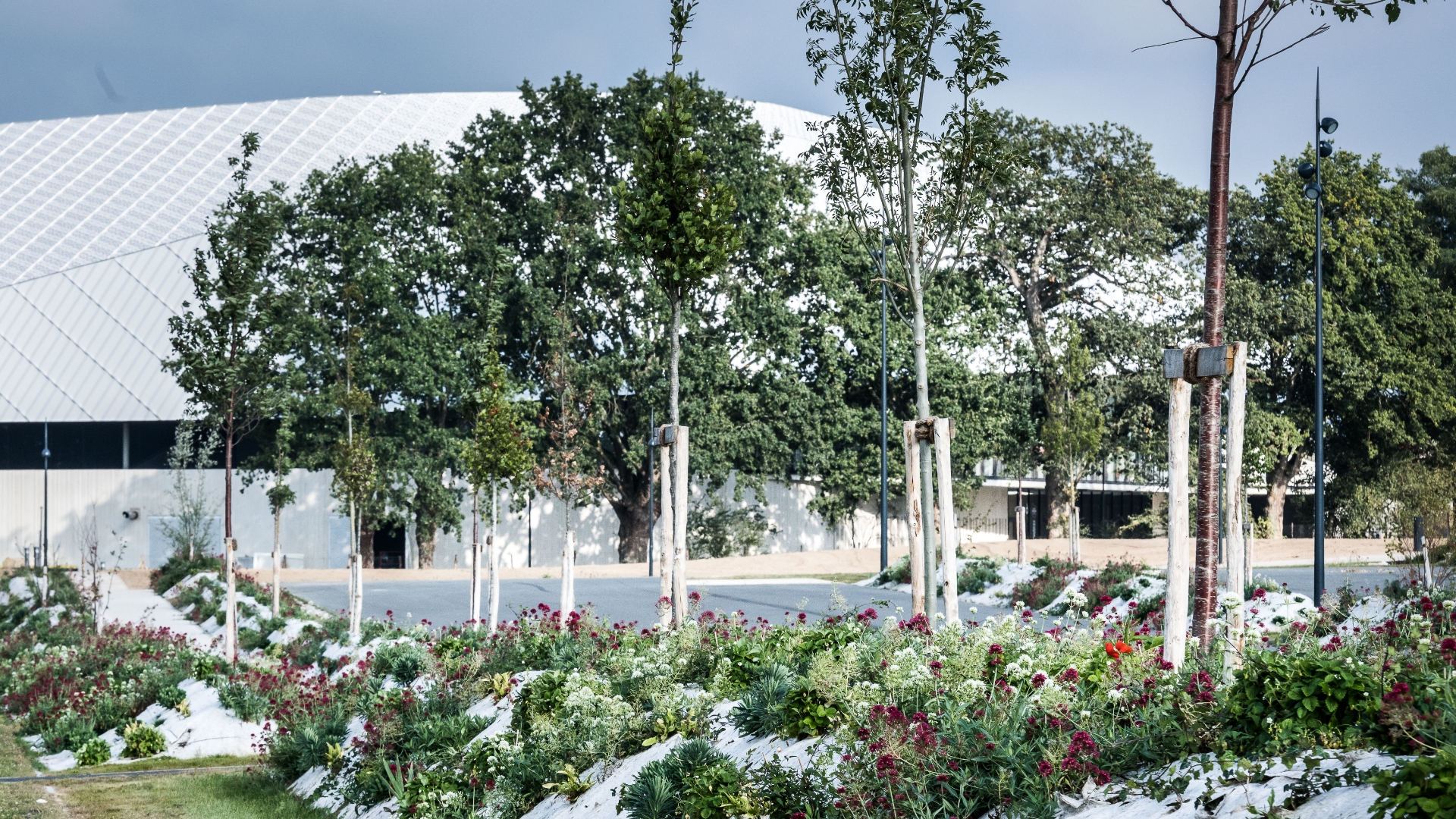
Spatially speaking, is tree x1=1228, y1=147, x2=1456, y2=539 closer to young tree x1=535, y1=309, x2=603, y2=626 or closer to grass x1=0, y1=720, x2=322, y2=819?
young tree x1=535, y1=309, x2=603, y2=626

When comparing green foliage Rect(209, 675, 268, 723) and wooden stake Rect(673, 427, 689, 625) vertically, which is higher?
wooden stake Rect(673, 427, 689, 625)

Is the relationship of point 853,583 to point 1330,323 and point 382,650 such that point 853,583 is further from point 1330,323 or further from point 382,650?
point 1330,323

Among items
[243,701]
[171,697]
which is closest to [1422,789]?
[243,701]

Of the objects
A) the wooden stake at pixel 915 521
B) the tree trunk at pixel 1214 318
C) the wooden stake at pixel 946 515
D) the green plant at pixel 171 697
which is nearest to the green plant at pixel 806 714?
the tree trunk at pixel 1214 318

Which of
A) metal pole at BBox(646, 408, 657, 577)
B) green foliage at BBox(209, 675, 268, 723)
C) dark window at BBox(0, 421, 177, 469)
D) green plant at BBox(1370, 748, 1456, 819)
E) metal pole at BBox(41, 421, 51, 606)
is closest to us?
green plant at BBox(1370, 748, 1456, 819)

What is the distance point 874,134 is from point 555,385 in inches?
808

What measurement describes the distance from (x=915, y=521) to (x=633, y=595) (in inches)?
506

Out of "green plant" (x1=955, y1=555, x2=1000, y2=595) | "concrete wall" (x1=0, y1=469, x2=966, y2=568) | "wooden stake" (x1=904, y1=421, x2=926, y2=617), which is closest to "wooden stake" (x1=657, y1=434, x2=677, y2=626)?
"wooden stake" (x1=904, y1=421, x2=926, y2=617)

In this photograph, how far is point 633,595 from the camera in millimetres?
20875

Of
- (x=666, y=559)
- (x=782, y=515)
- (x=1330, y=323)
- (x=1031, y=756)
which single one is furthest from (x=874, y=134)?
(x=1330, y=323)

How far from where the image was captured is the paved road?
17859mm

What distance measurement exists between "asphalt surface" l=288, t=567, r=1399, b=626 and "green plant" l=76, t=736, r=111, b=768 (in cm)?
427

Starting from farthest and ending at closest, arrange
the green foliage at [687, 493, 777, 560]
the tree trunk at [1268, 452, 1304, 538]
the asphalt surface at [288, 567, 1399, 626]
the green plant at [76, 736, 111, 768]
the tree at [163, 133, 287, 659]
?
1. the tree trunk at [1268, 452, 1304, 538]
2. the green foliage at [687, 493, 777, 560]
3. the asphalt surface at [288, 567, 1399, 626]
4. the tree at [163, 133, 287, 659]
5. the green plant at [76, 736, 111, 768]

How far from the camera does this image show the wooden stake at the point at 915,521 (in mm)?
8609
